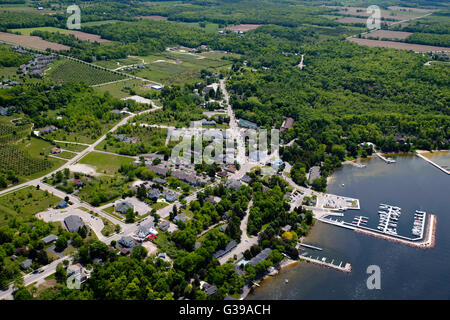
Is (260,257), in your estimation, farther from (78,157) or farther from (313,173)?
(78,157)

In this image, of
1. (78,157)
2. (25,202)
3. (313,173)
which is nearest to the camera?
(25,202)

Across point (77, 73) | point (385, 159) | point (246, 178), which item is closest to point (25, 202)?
point (246, 178)

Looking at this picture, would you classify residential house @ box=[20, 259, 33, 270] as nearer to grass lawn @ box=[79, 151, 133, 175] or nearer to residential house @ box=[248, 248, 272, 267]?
grass lawn @ box=[79, 151, 133, 175]

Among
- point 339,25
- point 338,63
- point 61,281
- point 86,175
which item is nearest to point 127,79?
point 86,175

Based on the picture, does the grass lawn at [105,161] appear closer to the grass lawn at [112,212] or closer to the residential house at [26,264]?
the grass lawn at [112,212]

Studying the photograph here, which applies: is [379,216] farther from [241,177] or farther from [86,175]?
[86,175]

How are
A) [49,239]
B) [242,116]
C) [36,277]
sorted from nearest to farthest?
[36,277]
[49,239]
[242,116]

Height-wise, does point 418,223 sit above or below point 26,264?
below

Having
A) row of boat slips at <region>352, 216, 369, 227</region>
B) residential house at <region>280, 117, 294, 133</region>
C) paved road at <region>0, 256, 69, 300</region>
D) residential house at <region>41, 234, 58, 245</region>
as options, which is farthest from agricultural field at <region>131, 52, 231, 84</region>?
paved road at <region>0, 256, 69, 300</region>
